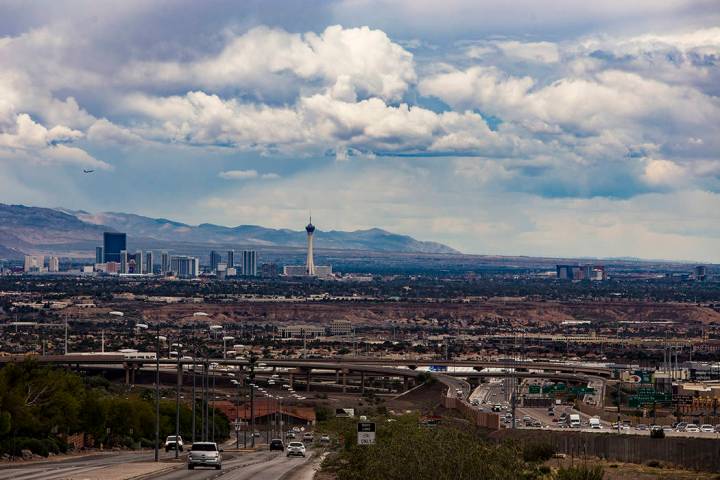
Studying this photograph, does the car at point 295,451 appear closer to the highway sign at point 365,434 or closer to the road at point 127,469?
the road at point 127,469

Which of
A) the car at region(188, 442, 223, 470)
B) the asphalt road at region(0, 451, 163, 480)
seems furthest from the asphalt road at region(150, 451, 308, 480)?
the asphalt road at region(0, 451, 163, 480)

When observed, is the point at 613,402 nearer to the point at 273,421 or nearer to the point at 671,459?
the point at 273,421

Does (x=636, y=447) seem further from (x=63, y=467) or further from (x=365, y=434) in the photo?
(x=63, y=467)

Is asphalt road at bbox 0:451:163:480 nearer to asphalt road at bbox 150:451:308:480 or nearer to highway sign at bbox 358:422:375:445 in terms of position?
asphalt road at bbox 150:451:308:480

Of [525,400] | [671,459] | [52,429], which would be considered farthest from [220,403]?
[671,459]

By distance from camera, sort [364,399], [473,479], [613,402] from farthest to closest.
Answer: [364,399]
[613,402]
[473,479]

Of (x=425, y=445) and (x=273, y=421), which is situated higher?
(x=425, y=445)
